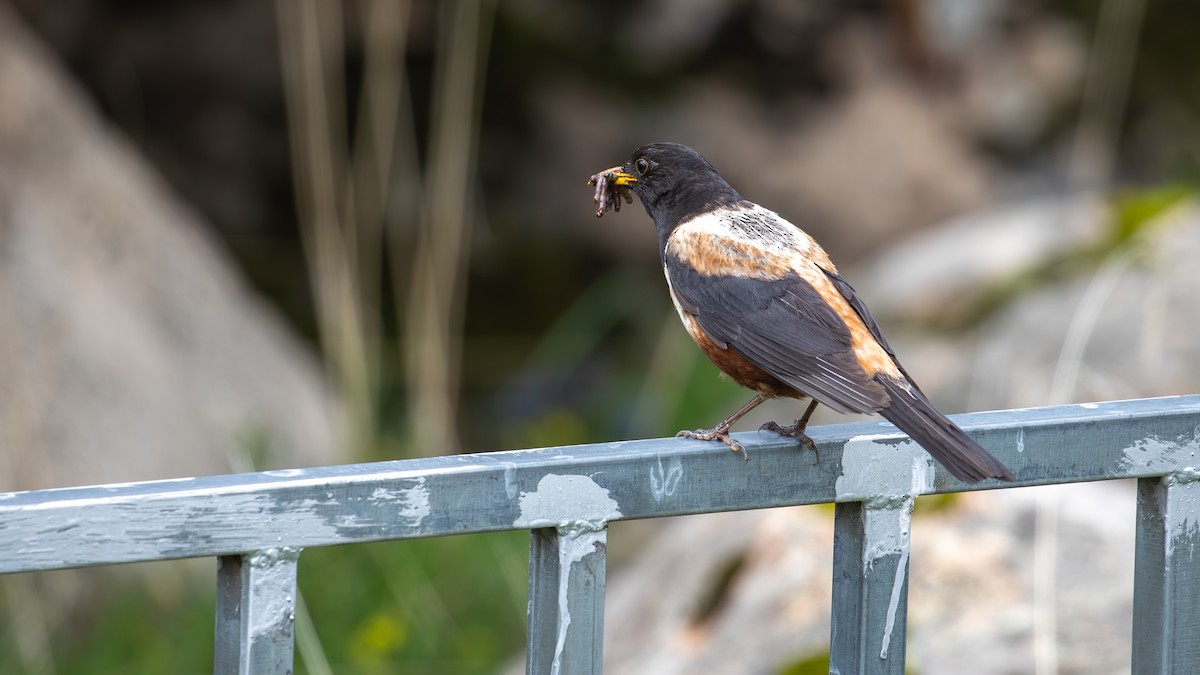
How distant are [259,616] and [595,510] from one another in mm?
357

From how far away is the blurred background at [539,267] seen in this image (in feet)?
10.3

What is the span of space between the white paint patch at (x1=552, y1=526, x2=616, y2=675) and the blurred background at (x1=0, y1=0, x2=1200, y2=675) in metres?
0.92

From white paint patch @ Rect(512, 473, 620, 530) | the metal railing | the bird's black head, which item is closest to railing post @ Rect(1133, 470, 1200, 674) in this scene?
the metal railing

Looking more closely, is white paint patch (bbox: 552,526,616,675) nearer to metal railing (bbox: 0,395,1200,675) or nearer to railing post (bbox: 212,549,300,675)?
metal railing (bbox: 0,395,1200,675)

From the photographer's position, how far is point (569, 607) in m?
1.44

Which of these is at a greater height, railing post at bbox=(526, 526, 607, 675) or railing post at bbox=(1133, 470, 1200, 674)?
railing post at bbox=(1133, 470, 1200, 674)

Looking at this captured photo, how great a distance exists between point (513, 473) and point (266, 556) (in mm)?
257

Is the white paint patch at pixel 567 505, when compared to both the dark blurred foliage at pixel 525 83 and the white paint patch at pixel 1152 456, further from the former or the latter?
the dark blurred foliage at pixel 525 83

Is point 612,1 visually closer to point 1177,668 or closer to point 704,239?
point 704,239

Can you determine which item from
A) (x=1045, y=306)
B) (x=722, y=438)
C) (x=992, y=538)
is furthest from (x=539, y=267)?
(x=722, y=438)

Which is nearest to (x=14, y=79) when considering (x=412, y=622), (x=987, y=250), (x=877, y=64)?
(x=412, y=622)

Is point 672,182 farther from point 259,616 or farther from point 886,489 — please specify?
point 259,616

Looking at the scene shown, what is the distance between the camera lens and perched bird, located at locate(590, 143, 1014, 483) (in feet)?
6.97

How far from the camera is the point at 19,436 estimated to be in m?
3.94
